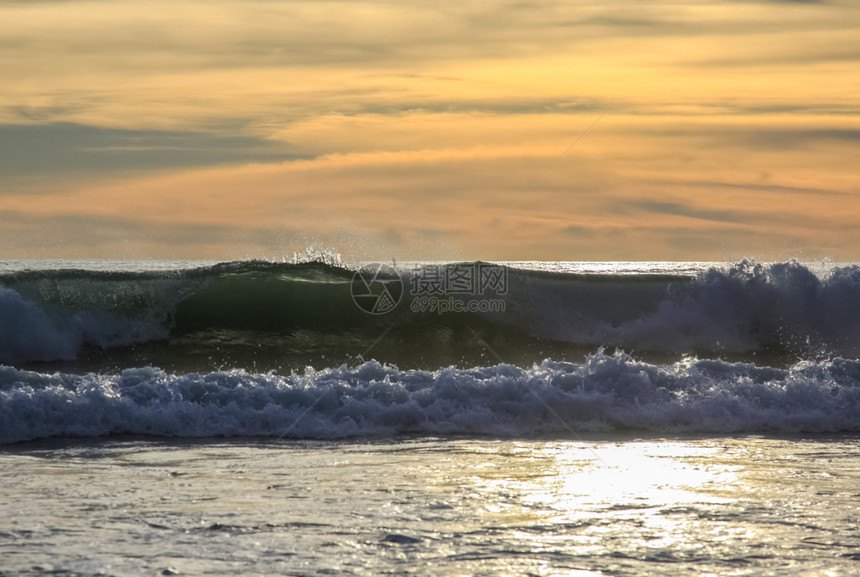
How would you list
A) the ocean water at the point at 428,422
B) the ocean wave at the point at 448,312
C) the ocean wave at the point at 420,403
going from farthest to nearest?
the ocean wave at the point at 448,312 < the ocean wave at the point at 420,403 < the ocean water at the point at 428,422

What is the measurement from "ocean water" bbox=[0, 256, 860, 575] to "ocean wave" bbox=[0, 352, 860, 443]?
4 cm

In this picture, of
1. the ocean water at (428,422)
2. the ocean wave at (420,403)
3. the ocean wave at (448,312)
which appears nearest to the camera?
the ocean water at (428,422)

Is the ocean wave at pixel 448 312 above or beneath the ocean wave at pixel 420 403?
above

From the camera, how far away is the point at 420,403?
10523mm

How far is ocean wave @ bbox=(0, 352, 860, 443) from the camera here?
9.80m

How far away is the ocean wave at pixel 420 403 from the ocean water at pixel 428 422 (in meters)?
0.04

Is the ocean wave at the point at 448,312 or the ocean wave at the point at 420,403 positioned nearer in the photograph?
the ocean wave at the point at 420,403

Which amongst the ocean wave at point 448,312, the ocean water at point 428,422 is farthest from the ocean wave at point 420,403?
the ocean wave at point 448,312

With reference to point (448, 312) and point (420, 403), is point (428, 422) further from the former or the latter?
point (448, 312)

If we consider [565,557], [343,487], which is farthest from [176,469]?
[565,557]

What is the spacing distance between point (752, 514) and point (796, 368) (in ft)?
22.9

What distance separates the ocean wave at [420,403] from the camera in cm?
980

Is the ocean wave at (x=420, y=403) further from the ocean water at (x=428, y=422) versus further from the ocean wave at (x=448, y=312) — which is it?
the ocean wave at (x=448, y=312)

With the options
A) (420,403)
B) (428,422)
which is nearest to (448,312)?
(420,403)
